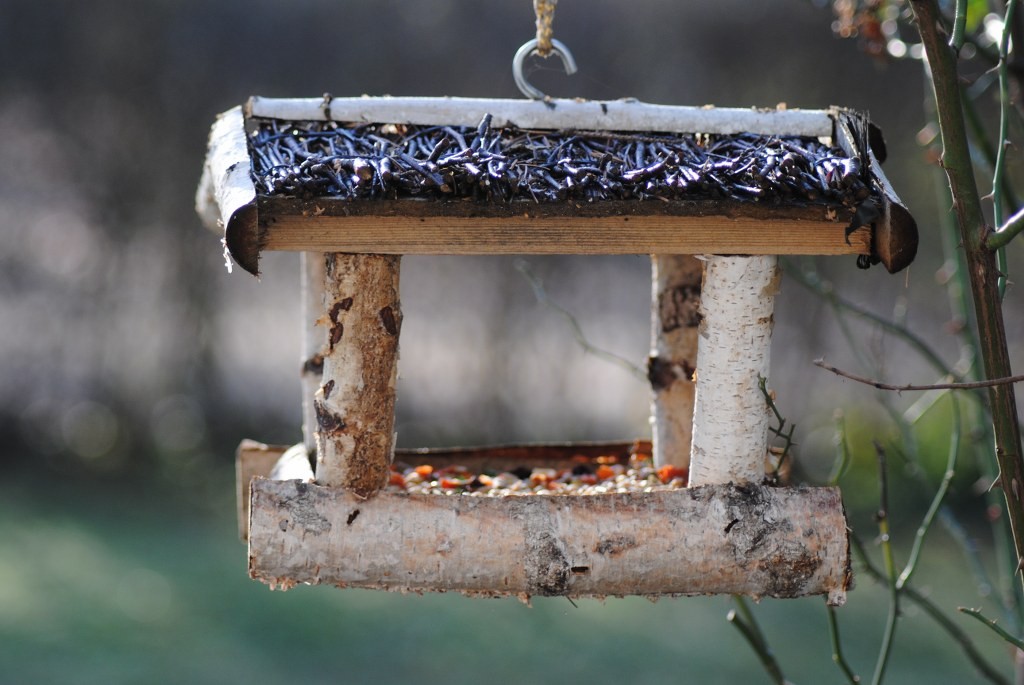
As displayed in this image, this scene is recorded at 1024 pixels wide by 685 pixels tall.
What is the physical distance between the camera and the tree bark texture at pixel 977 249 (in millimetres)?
1271

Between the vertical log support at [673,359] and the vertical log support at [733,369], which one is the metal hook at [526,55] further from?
the vertical log support at [673,359]

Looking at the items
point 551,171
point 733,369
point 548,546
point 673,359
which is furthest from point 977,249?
point 673,359

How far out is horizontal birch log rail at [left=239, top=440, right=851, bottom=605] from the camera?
1.50m

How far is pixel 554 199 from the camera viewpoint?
4.65 ft

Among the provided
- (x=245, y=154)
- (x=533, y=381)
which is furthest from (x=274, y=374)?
(x=245, y=154)

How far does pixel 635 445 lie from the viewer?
2.19m

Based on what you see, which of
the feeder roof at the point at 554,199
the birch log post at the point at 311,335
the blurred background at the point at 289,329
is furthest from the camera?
the blurred background at the point at 289,329

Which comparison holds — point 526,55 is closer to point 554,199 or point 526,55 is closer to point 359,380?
point 554,199

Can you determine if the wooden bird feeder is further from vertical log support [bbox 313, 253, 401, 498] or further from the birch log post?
the birch log post

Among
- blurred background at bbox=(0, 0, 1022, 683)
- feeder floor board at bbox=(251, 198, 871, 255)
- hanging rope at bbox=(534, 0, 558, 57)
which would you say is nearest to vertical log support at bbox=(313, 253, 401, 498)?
feeder floor board at bbox=(251, 198, 871, 255)

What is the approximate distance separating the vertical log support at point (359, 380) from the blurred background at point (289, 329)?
259 cm

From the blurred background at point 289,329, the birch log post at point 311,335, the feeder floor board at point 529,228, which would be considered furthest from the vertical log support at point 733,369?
the blurred background at point 289,329

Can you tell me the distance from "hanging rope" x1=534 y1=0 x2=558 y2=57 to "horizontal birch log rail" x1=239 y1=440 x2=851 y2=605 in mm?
640

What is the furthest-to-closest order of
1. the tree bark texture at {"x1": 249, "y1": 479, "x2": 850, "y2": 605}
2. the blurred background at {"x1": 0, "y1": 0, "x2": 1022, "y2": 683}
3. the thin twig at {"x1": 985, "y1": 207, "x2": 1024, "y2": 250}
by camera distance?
1. the blurred background at {"x1": 0, "y1": 0, "x2": 1022, "y2": 683}
2. the tree bark texture at {"x1": 249, "y1": 479, "x2": 850, "y2": 605}
3. the thin twig at {"x1": 985, "y1": 207, "x2": 1024, "y2": 250}
